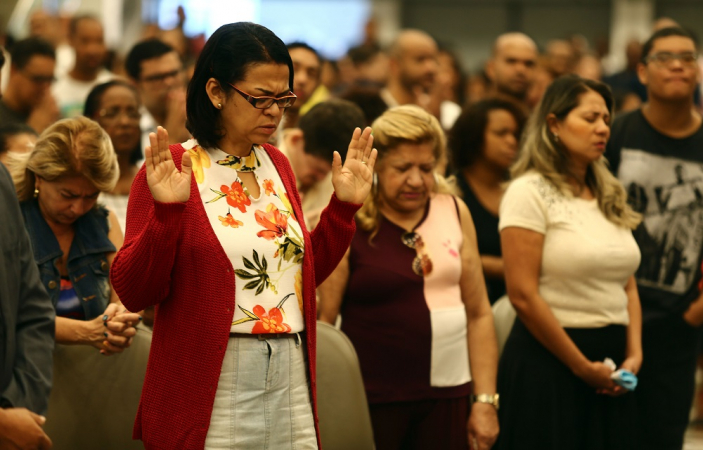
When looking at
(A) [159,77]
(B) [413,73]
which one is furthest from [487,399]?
(B) [413,73]

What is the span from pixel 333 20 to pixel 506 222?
12716 millimetres

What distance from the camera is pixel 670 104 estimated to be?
12.2 ft

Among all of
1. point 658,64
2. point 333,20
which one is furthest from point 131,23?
point 658,64

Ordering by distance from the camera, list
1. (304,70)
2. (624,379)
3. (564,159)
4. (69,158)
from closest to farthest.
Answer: (69,158)
(624,379)
(564,159)
(304,70)

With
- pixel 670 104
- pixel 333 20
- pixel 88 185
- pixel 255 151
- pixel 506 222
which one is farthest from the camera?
pixel 333 20

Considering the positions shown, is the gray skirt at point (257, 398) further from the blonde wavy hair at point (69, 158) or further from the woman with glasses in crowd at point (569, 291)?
the woman with glasses in crowd at point (569, 291)

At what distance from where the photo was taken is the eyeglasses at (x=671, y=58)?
378 centimetres

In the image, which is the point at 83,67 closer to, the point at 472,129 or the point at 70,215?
the point at 472,129

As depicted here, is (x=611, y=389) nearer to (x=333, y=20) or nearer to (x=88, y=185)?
(x=88, y=185)

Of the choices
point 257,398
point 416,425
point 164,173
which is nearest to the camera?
point 164,173

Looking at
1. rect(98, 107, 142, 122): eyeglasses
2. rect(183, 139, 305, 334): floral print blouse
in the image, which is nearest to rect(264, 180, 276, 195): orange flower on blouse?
rect(183, 139, 305, 334): floral print blouse

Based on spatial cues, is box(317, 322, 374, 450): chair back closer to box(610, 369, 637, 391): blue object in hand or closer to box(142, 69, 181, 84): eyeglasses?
box(610, 369, 637, 391): blue object in hand

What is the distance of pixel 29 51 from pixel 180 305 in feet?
10.7

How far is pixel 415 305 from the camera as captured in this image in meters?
→ 2.90
